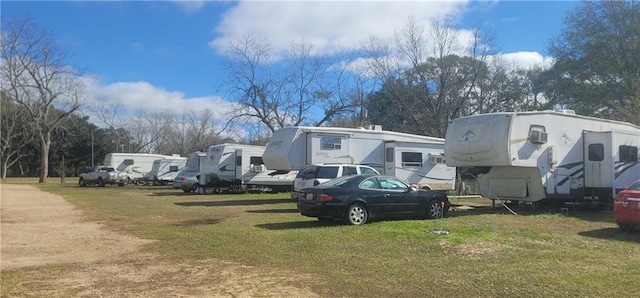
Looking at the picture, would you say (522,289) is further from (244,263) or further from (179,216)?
(179,216)

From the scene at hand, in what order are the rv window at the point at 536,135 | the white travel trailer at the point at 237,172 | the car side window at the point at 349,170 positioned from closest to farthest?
the rv window at the point at 536,135
the car side window at the point at 349,170
the white travel trailer at the point at 237,172

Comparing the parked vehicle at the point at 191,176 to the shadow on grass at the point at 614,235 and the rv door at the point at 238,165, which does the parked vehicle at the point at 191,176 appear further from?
the shadow on grass at the point at 614,235

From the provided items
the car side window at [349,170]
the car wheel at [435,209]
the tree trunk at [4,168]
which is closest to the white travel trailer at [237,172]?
the car side window at [349,170]

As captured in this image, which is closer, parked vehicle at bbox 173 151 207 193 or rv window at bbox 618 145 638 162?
rv window at bbox 618 145 638 162

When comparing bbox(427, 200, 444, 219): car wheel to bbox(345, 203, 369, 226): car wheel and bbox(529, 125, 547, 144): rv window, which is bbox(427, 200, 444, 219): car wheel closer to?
bbox(345, 203, 369, 226): car wheel

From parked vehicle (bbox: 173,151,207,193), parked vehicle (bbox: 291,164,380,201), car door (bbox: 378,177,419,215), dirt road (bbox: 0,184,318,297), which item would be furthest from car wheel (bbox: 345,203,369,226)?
parked vehicle (bbox: 173,151,207,193)

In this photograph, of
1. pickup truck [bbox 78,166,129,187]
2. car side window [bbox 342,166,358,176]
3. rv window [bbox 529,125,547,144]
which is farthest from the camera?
pickup truck [bbox 78,166,129,187]

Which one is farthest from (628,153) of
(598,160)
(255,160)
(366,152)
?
(255,160)

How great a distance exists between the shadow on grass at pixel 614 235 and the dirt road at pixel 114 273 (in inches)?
285

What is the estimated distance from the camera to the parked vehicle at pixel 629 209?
1066 cm

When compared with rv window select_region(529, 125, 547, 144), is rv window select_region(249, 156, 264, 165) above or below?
below

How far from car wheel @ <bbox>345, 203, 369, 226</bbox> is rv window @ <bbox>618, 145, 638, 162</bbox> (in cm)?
876

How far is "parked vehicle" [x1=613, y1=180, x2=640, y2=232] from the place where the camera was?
35.0 feet

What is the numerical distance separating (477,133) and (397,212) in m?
3.97
